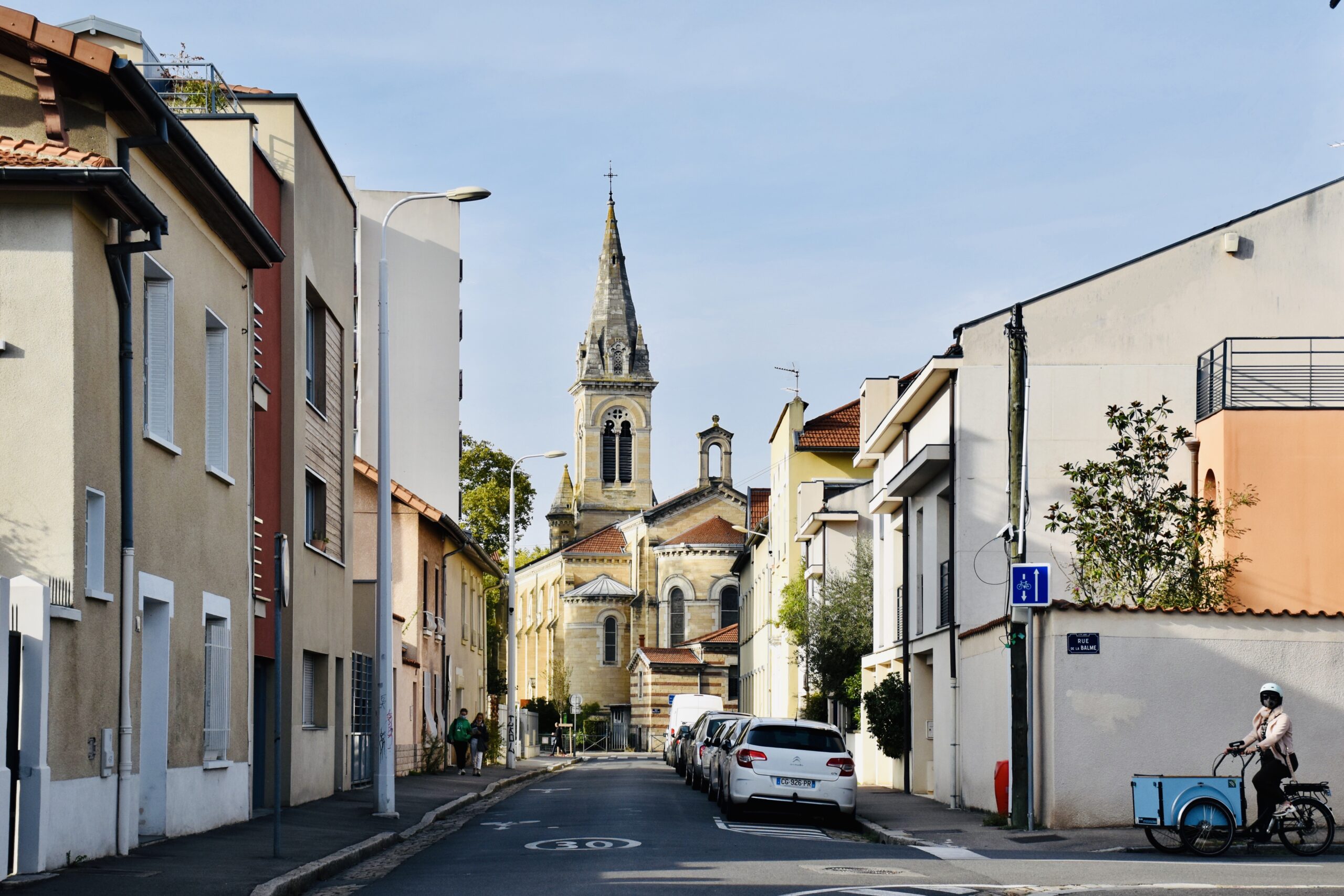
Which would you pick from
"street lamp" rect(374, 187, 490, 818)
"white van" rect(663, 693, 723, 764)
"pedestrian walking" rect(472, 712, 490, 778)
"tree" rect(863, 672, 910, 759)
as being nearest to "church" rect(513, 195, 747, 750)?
"white van" rect(663, 693, 723, 764)

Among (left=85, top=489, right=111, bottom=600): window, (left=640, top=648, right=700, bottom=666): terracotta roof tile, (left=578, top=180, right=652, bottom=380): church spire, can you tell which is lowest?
(left=640, top=648, right=700, bottom=666): terracotta roof tile

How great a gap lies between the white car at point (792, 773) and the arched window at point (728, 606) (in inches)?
2901

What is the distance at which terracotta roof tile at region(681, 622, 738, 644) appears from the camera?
89875mm

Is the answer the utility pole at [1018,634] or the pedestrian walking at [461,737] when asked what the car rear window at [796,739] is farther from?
the pedestrian walking at [461,737]

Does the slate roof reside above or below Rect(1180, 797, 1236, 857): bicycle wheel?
above

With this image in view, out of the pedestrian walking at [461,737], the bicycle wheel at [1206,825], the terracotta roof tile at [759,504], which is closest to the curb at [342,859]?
the bicycle wheel at [1206,825]

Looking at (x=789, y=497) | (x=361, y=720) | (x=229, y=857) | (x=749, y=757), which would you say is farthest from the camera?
(x=789, y=497)

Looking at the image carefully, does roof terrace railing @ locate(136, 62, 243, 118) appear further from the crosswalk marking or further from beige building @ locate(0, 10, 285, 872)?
the crosswalk marking

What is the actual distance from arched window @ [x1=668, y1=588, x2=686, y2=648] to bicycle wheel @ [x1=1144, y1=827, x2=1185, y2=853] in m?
81.2

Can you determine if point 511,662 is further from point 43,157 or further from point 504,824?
point 43,157

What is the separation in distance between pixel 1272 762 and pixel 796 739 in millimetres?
7872

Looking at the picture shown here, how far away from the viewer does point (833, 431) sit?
53.9 meters

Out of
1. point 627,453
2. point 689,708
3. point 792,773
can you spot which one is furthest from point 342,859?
point 627,453

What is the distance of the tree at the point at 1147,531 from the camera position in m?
21.9
